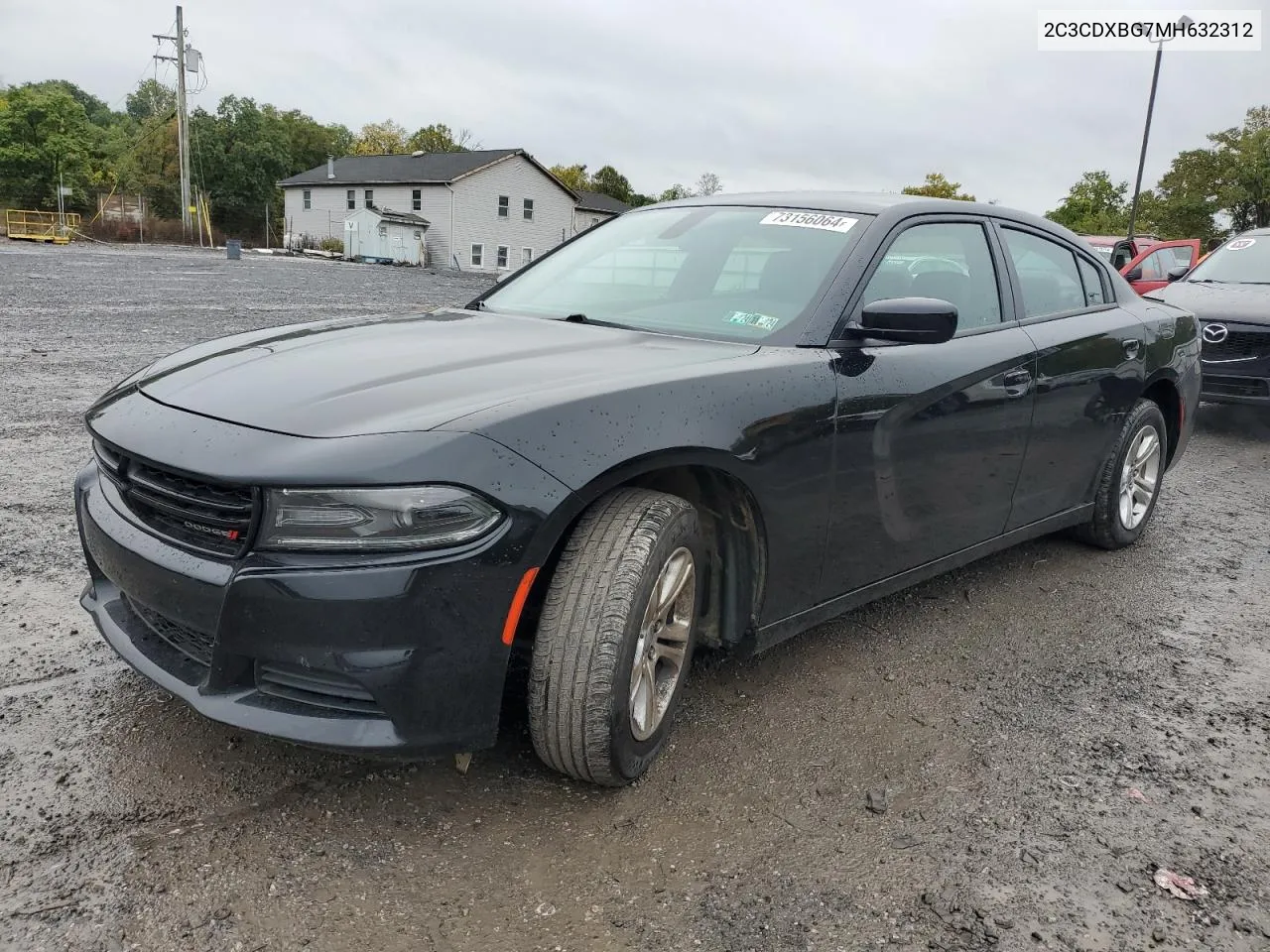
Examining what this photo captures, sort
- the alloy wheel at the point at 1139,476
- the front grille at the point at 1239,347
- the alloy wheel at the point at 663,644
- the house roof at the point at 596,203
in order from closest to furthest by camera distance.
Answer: the alloy wheel at the point at 663,644 → the alloy wheel at the point at 1139,476 → the front grille at the point at 1239,347 → the house roof at the point at 596,203

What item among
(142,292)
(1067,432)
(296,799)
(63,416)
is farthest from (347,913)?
(142,292)

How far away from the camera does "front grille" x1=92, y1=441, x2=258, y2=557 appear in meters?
2.20

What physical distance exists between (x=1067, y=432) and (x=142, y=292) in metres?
16.8

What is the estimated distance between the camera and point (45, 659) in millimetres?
3158

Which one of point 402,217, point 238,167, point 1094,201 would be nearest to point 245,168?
point 238,167

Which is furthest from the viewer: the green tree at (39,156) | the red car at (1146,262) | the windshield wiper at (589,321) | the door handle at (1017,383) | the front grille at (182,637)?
the green tree at (39,156)

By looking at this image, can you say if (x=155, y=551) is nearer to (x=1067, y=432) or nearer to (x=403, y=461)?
(x=403, y=461)

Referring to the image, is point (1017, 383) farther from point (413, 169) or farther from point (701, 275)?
point (413, 169)

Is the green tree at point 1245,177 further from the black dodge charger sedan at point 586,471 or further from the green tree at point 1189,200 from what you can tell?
the black dodge charger sedan at point 586,471

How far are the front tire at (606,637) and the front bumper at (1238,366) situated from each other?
7268 millimetres

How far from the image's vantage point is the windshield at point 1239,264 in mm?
9164

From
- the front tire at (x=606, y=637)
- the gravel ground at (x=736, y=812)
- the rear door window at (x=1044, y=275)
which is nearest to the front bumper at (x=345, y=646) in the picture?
the front tire at (x=606, y=637)

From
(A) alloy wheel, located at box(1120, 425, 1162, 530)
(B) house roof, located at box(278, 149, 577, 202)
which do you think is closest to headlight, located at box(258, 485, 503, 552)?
(A) alloy wheel, located at box(1120, 425, 1162, 530)

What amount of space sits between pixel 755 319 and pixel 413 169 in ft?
182
